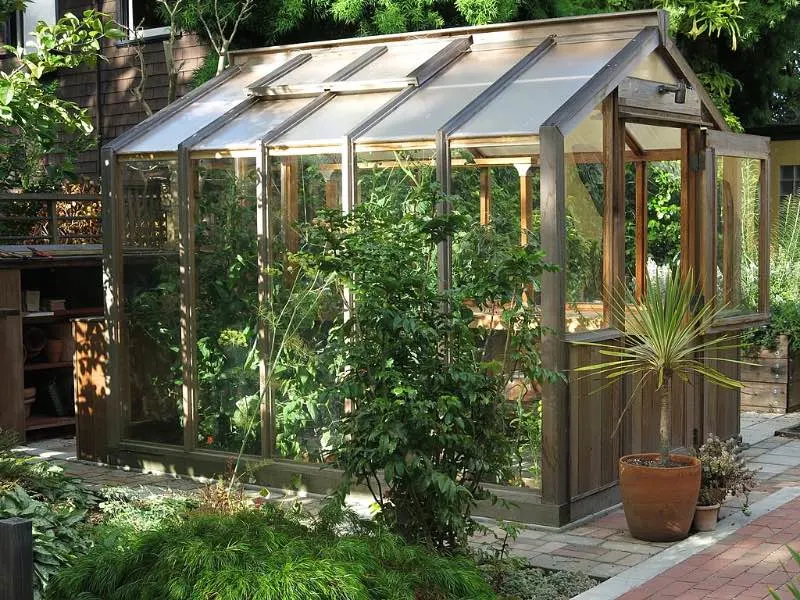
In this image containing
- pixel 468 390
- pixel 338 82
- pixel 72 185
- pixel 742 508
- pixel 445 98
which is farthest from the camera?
pixel 72 185

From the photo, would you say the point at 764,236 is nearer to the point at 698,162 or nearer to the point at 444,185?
the point at 698,162

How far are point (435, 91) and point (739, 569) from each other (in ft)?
12.3

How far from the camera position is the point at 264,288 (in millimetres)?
8281

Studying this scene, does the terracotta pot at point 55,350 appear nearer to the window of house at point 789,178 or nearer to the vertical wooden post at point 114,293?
the vertical wooden post at point 114,293

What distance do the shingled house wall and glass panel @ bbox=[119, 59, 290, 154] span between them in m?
5.10

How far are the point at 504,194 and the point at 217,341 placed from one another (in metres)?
2.34

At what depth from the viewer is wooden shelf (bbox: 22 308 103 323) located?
34.3 ft

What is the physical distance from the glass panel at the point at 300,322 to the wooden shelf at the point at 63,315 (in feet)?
10.3

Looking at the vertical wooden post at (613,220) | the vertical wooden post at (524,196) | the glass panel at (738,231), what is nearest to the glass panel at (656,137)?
the glass panel at (738,231)

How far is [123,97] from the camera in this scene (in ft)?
50.2

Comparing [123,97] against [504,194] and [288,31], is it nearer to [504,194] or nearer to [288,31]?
[288,31]

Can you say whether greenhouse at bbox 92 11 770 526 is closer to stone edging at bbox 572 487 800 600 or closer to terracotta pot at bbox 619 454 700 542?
terracotta pot at bbox 619 454 700 542

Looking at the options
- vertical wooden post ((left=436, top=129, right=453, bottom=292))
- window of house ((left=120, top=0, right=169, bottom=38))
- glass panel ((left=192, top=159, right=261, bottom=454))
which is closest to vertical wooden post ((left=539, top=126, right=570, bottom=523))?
vertical wooden post ((left=436, top=129, right=453, bottom=292))

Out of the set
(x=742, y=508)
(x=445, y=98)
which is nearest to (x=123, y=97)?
(x=445, y=98)
